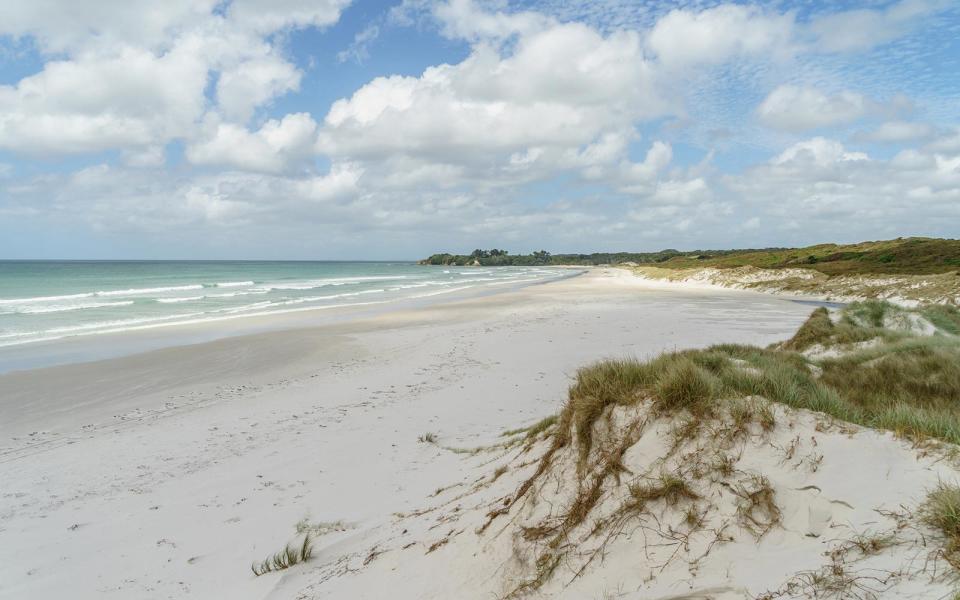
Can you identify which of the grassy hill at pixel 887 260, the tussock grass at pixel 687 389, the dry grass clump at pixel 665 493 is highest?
the grassy hill at pixel 887 260

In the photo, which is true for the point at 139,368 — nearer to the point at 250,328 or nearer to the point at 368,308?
the point at 250,328

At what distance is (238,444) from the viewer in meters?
8.17

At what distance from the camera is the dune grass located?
4133 millimetres

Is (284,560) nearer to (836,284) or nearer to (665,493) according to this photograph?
(665,493)

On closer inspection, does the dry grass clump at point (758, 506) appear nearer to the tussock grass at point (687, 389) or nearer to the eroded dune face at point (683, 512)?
the eroded dune face at point (683, 512)

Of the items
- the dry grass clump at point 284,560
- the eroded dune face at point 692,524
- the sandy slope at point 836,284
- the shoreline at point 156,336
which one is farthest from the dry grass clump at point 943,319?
the shoreline at point 156,336

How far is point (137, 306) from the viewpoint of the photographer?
33.2 m

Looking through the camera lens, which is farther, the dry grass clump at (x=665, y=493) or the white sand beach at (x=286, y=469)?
the white sand beach at (x=286, y=469)

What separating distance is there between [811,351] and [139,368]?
17226 millimetres

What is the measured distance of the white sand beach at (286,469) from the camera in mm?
3637

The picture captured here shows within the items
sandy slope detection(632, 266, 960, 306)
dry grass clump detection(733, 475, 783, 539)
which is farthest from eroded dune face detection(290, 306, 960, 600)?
sandy slope detection(632, 266, 960, 306)

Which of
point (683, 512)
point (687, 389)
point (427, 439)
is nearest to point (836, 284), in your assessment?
point (427, 439)

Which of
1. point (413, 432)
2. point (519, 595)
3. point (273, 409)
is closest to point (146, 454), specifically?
point (273, 409)

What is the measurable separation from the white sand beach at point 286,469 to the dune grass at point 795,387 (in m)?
0.55
